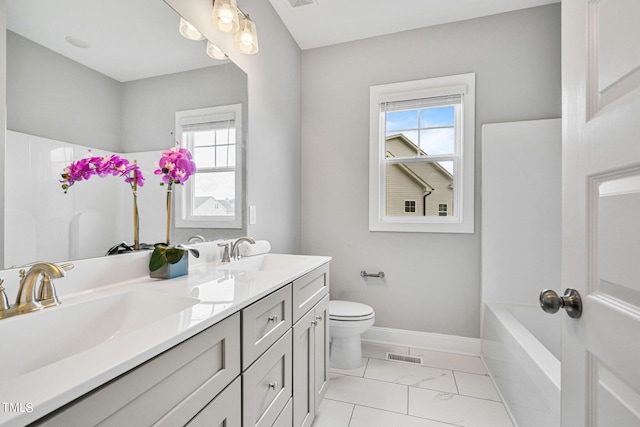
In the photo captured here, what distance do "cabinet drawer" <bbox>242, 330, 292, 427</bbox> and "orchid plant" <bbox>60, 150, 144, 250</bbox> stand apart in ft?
2.23

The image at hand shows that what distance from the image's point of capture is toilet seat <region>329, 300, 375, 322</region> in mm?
2068

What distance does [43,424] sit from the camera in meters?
0.40

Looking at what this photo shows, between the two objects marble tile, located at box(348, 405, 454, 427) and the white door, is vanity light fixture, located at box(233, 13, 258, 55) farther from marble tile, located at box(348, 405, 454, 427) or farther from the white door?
marble tile, located at box(348, 405, 454, 427)

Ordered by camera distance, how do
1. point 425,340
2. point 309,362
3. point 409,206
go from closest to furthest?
1. point 309,362
2. point 425,340
3. point 409,206

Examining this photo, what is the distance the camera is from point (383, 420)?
1611 mm

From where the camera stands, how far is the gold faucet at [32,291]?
72cm

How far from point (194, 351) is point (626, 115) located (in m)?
1.00

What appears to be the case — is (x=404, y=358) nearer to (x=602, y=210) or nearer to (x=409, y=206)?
(x=409, y=206)

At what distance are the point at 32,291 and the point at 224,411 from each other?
57 cm

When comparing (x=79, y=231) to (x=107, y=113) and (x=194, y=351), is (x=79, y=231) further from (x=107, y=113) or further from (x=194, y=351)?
(x=194, y=351)

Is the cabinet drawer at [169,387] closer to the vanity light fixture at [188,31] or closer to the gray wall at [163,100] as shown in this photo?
the gray wall at [163,100]

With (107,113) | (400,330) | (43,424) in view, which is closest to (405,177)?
(400,330)

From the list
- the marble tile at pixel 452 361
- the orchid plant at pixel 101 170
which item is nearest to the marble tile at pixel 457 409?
the marble tile at pixel 452 361

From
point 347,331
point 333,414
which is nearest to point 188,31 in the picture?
point 347,331
